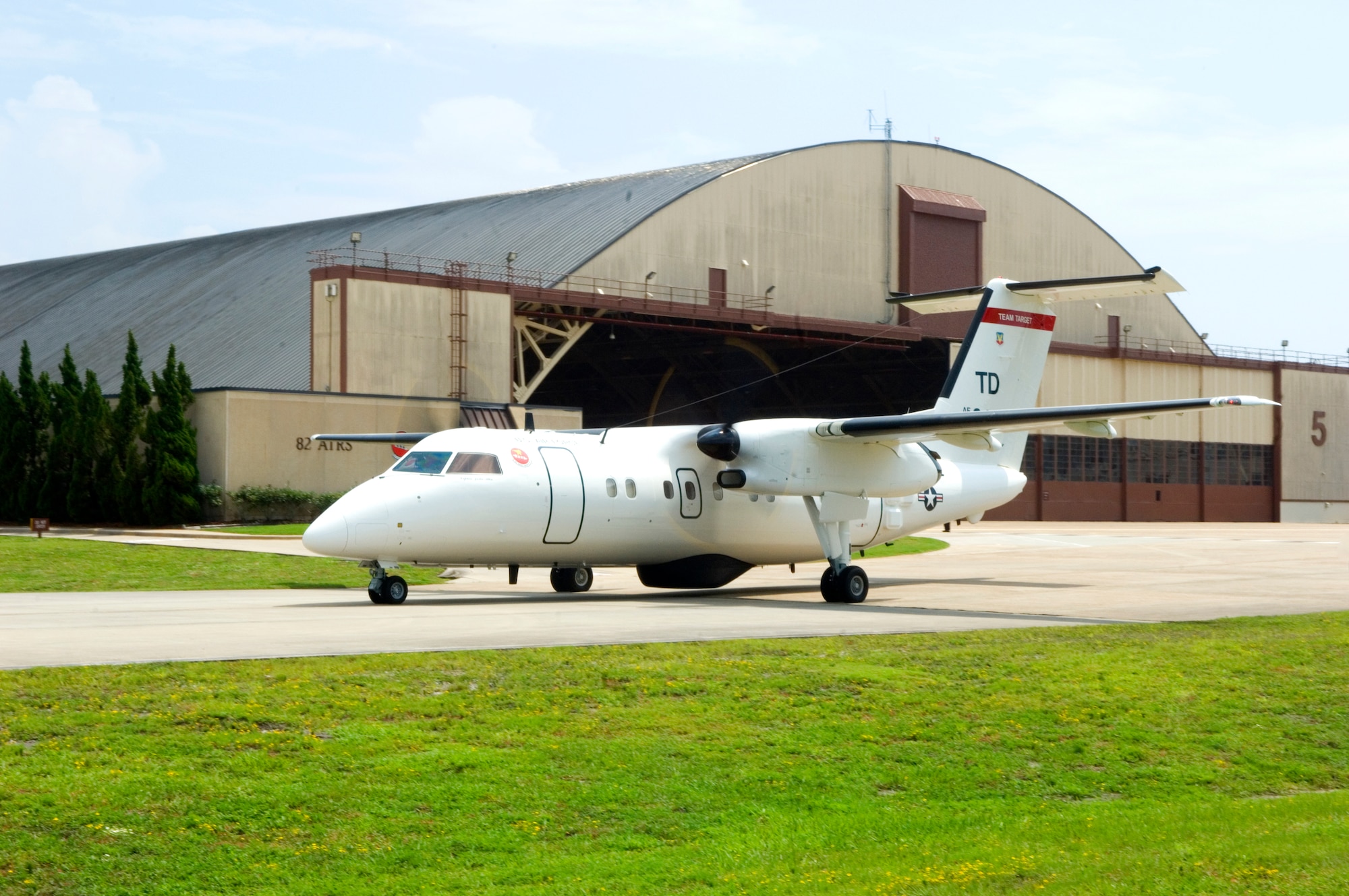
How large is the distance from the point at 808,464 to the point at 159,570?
13347 mm

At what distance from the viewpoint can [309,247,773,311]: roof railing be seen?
2003 inches

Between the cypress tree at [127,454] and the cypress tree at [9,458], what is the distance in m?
4.20

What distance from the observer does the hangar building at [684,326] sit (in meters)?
44.9

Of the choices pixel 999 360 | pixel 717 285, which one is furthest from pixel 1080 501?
pixel 999 360

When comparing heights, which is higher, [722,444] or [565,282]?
[565,282]

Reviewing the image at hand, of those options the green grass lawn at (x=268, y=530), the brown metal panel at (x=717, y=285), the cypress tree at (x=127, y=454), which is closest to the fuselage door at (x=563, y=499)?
the green grass lawn at (x=268, y=530)

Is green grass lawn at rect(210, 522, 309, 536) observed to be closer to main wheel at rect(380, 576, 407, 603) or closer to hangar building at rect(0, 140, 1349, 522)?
hangar building at rect(0, 140, 1349, 522)

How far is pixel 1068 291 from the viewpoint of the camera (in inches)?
1057

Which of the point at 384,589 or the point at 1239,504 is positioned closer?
the point at 384,589

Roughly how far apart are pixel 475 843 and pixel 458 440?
13.8m

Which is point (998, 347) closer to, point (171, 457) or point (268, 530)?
point (268, 530)

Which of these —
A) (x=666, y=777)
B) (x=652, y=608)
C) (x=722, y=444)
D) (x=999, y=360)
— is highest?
(x=999, y=360)

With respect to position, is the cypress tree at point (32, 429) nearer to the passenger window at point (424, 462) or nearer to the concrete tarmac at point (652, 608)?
the concrete tarmac at point (652, 608)

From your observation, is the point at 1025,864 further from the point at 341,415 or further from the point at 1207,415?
the point at 1207,415
